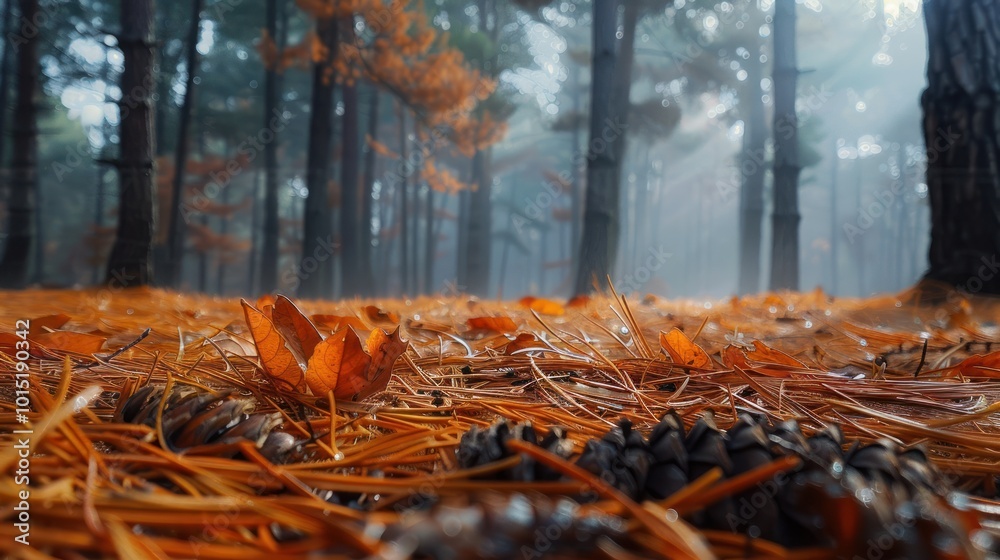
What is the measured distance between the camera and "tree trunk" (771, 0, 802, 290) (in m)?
6.51

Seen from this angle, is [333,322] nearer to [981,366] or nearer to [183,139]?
[981,366]

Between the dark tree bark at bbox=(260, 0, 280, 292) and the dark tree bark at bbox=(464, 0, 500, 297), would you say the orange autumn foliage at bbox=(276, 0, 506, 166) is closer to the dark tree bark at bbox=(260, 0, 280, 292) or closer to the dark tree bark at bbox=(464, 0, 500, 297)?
the dark tree bark at bbox=(260, 0, 280, 292)

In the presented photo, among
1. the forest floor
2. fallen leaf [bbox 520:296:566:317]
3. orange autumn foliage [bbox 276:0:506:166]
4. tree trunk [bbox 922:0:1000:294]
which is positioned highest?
orange autumn foliage [bbox 276:0:506:166]

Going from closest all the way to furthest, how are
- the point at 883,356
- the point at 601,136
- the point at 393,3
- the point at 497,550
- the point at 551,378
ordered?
the point at 497,550
the point at 551,378
the point at 883,356
the point at 601,136
the point at 393,3

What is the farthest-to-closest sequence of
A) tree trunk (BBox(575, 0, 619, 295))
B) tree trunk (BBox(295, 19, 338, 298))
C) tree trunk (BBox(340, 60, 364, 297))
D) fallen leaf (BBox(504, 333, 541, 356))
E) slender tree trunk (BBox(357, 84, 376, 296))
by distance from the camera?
slender tree trunk (BBox(357, 84, 376, 296))
tree trunk (BBox(340, 60, 364, 297))
tree trunk (BBox(295, 19, 338, 298))
tree trunk (BBox(575, 0, 619, 295))
fallen leaf (BBox(504, 333, 541, 356))

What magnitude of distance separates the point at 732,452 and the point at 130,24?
4.63 metres

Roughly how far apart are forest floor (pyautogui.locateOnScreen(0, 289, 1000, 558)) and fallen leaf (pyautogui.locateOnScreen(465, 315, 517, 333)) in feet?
0.17

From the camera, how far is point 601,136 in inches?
211

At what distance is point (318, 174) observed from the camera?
7441 millimetres

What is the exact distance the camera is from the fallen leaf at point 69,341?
108cm

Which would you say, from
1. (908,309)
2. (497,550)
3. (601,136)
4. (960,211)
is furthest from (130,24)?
(960,211)

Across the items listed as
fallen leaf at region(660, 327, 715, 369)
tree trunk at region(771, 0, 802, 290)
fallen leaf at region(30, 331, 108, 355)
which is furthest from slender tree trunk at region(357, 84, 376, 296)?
fallen leaf at region(660, 327, 715, 369)

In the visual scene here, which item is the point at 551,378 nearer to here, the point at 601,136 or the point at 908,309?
the point at 908,309

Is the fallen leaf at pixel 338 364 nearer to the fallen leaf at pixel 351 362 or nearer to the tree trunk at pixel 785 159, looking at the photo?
the fallen leaf at pixel 351 362
